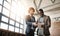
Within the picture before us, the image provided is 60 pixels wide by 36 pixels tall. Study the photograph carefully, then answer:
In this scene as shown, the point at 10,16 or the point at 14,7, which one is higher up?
the point at 14,7

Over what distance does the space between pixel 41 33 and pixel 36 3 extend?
5.46 ft

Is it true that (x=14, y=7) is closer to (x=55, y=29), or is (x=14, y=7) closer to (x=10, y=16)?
(x=10, y=16)

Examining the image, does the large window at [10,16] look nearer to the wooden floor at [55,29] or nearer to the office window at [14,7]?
the office window at [14,7]

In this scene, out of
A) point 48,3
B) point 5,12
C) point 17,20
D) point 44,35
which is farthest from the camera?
point 48,3

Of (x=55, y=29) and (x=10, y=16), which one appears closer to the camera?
(x=10, y=16)

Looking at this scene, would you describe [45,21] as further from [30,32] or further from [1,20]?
[1,20]

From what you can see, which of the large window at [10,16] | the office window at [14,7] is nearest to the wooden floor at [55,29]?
the large window at [10,16]

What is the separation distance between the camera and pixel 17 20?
272 centimetres

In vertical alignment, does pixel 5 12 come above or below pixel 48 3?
below

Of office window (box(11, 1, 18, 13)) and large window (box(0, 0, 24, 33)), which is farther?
office window (box(11, 1, 18, 13))

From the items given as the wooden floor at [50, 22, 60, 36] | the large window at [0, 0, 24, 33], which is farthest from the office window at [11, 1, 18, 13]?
the wooden floor at [50, 22, 60, 36]

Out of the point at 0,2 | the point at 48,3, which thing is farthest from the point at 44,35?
the point at 48,3

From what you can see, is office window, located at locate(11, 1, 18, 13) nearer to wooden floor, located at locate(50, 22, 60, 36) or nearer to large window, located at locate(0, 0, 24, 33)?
large window, located at locate(0, 0, 24, 33)

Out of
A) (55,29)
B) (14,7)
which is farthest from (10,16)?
(55,29)
